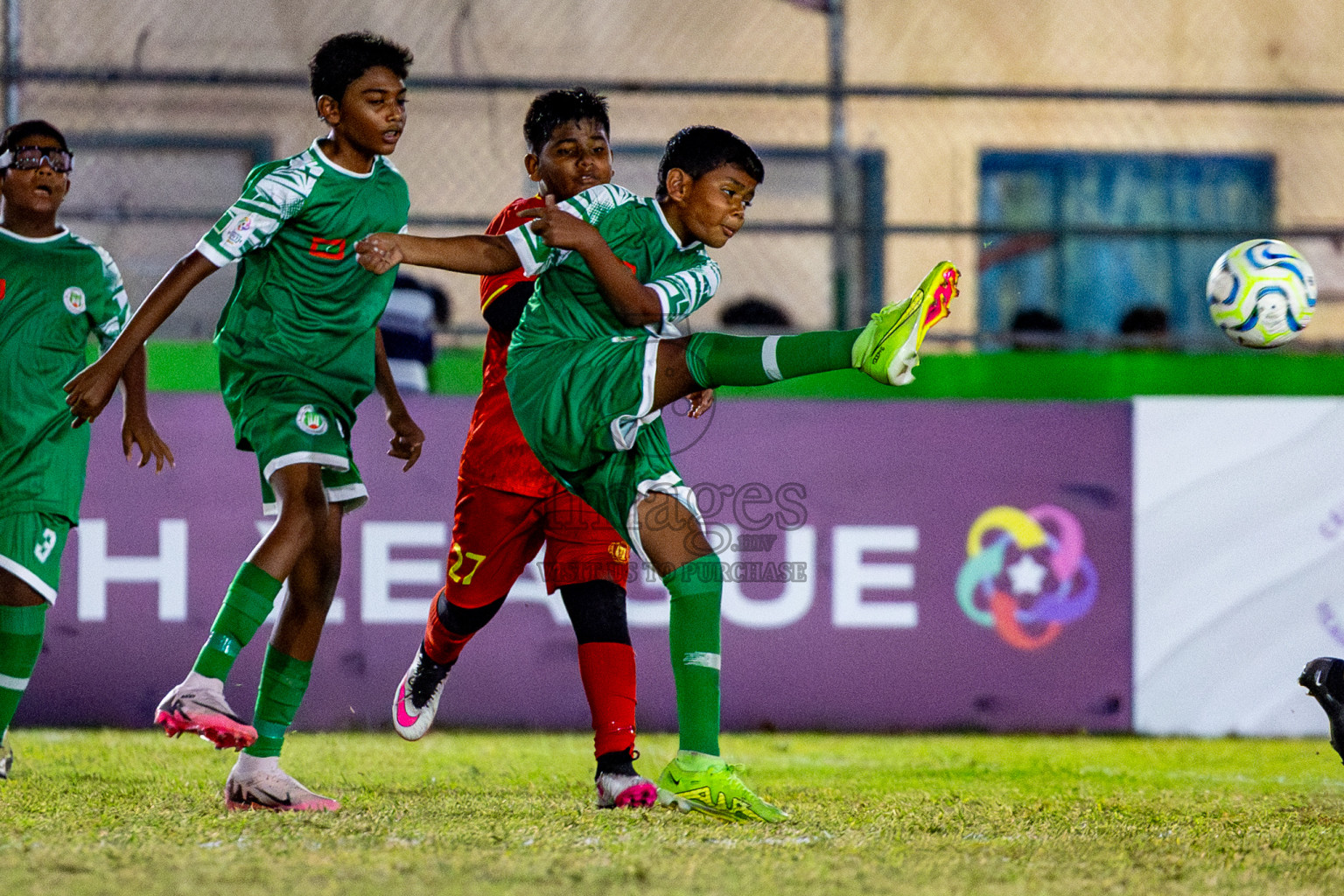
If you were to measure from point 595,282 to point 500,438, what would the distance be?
599 mm

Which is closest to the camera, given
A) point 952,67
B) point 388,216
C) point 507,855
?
point 507,855

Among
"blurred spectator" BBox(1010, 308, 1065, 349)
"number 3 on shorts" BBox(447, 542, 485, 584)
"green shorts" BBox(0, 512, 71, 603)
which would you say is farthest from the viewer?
"blurred spectator" BBox(1010, 308, 1065, 349)

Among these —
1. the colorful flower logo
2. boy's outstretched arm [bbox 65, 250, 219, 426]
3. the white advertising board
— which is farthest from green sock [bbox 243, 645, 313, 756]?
the white advertising board

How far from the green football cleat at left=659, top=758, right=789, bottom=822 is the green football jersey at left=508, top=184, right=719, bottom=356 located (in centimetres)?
105

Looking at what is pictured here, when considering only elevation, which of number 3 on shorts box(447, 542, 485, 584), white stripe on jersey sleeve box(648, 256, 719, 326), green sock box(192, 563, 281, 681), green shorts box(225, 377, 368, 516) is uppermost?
white stripe on jersey sleeve box(648, 256, 719, 326)

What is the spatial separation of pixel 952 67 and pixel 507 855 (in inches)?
290

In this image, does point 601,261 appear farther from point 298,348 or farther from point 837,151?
point 837,151

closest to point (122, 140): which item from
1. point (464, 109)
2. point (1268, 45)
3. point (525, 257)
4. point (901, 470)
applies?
point (464, 109)

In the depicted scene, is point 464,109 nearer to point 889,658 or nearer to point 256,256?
point 889,658

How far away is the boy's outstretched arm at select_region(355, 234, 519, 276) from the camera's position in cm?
351

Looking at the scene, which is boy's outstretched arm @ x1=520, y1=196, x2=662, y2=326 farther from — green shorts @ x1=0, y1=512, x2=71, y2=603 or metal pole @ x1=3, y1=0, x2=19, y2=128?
metal pole @ x1=3, y1=0, x2=19, y2=128

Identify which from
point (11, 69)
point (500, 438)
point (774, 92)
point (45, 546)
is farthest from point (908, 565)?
point (11, 69)

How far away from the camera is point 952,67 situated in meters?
9.39

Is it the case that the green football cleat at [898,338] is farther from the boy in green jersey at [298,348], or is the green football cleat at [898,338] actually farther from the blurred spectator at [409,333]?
the blurred spectator at [409,333]
